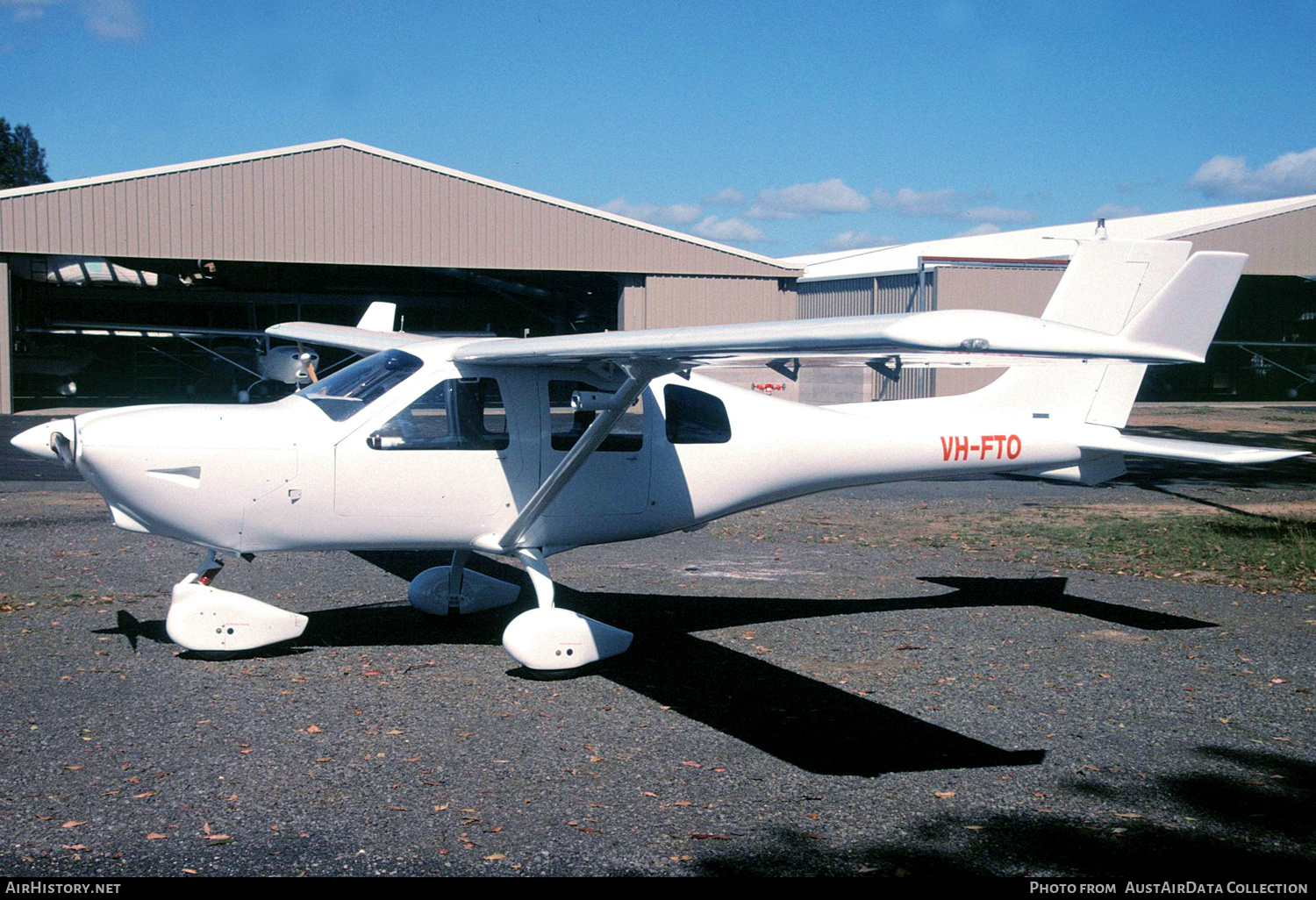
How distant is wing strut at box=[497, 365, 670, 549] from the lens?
6.28 m

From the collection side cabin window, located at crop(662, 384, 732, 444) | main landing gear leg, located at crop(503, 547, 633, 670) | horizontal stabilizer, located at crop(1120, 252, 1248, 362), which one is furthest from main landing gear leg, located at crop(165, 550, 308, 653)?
horizontal stabilizer, located at crop(1120, 252, 1248, 362)

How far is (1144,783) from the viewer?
491 centimetres

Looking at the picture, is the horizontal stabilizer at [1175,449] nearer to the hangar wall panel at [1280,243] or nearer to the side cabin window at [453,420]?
the side cabin window at [453,420]

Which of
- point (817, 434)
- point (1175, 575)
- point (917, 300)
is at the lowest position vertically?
point (1175, 575)

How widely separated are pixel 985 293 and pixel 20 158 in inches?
4653

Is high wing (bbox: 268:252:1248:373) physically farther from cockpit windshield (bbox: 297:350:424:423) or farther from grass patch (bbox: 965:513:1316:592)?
grass patch (bbox: 965:513:1316:592)

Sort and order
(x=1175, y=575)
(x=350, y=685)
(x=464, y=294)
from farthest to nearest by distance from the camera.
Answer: (x=464, y=294)
(x=1175, y=575)
(x=350, y=685)

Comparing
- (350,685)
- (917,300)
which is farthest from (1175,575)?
(917,300)

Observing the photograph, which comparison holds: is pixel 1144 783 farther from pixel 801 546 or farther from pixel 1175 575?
pixel 801 546

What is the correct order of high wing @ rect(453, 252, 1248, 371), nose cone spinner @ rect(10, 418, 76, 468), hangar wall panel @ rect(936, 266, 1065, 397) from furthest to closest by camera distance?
hangar wall panel @ rect(936, 266, 1065, 397) < nose cone spinner @ rect(10, 418, 76, 468) < high wing @ rect(453, 252, 1248, 371)

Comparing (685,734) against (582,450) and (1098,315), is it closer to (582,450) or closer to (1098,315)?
(582,450)

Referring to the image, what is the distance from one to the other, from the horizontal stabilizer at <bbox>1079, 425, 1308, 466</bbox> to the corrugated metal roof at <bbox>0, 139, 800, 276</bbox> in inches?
839

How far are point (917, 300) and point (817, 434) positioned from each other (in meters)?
21.7

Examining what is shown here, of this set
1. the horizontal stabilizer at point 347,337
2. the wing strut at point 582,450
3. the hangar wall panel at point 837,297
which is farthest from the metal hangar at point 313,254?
the wing strut at point 582,450
